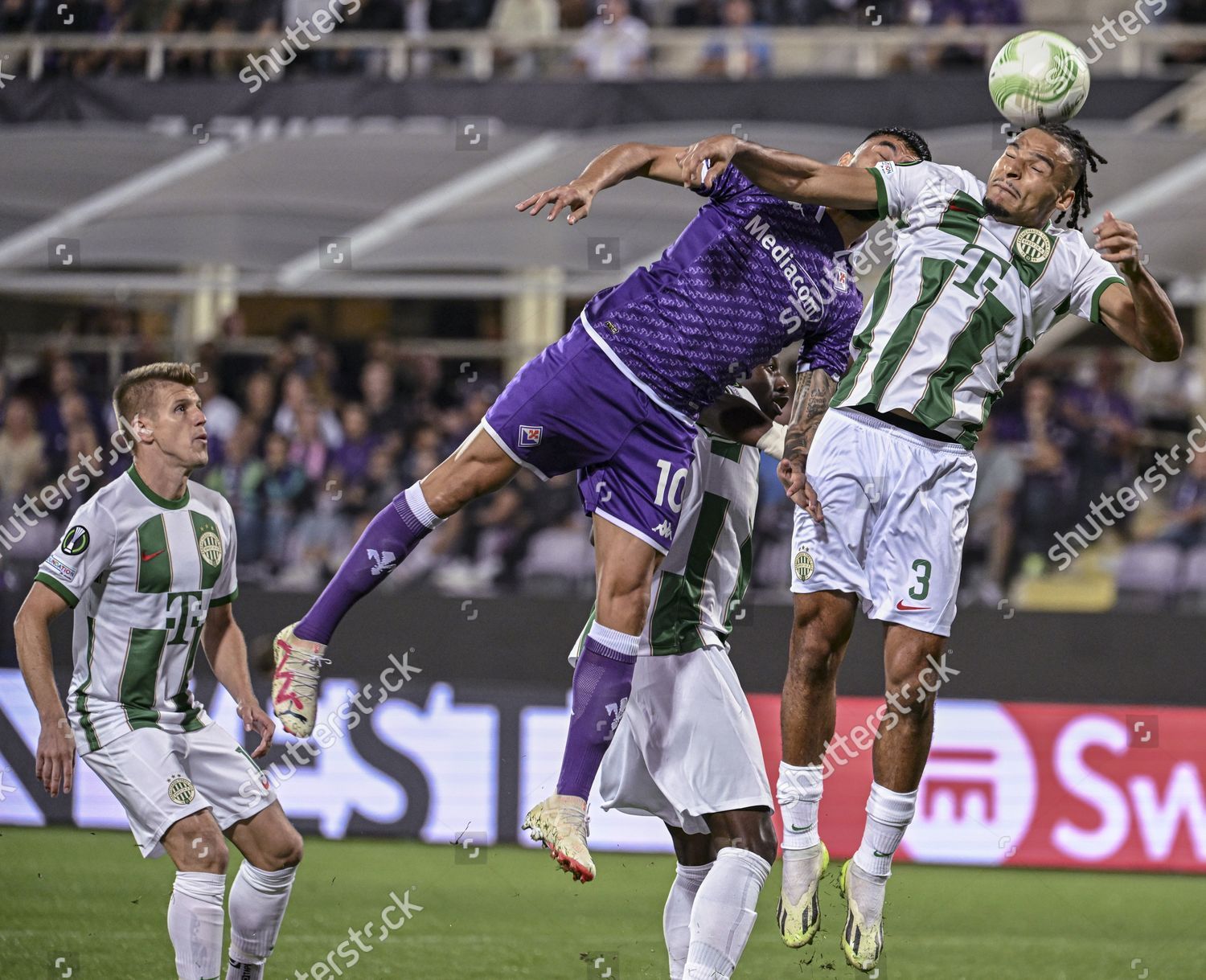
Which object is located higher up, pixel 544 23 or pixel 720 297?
pixel 544 23

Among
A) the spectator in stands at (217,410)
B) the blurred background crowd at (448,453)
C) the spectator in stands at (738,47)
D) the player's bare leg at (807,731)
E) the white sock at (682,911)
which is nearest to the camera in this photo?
the player's bare leg at (807,731)

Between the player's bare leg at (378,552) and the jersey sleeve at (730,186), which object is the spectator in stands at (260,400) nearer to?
the player's bare leg at (378,552)

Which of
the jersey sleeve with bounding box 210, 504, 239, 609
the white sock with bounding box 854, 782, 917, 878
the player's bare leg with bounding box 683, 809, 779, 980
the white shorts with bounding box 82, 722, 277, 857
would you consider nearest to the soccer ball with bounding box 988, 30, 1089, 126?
the white sock with bounding box 854, 782, 917, 878

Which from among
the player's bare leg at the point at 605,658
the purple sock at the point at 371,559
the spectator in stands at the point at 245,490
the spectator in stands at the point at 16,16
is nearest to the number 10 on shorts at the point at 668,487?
the player's bare leg at the point at 605,658

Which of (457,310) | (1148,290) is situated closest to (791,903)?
(1148,290)

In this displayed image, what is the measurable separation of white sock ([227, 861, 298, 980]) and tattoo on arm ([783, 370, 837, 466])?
2.33 meters

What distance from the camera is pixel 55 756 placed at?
207 inches

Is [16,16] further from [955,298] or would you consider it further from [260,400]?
[955,298]

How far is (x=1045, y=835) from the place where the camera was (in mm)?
9516

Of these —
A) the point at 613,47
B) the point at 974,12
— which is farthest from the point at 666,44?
the point at 974,12

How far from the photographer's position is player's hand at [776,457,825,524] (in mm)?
5465

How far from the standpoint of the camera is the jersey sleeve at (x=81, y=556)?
18.0 ft

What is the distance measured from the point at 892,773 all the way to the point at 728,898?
686mm

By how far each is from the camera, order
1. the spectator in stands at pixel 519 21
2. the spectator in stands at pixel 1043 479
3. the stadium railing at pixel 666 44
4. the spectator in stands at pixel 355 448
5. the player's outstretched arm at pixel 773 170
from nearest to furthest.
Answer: the player's outstretched arm at pixel 773 170 → the spectator in stands at pixel 1043 479 → the spectator in stands at pixel 355 448 → the stadium railing at pixel 666 44 → the spectator in stands at pixel 519 21
